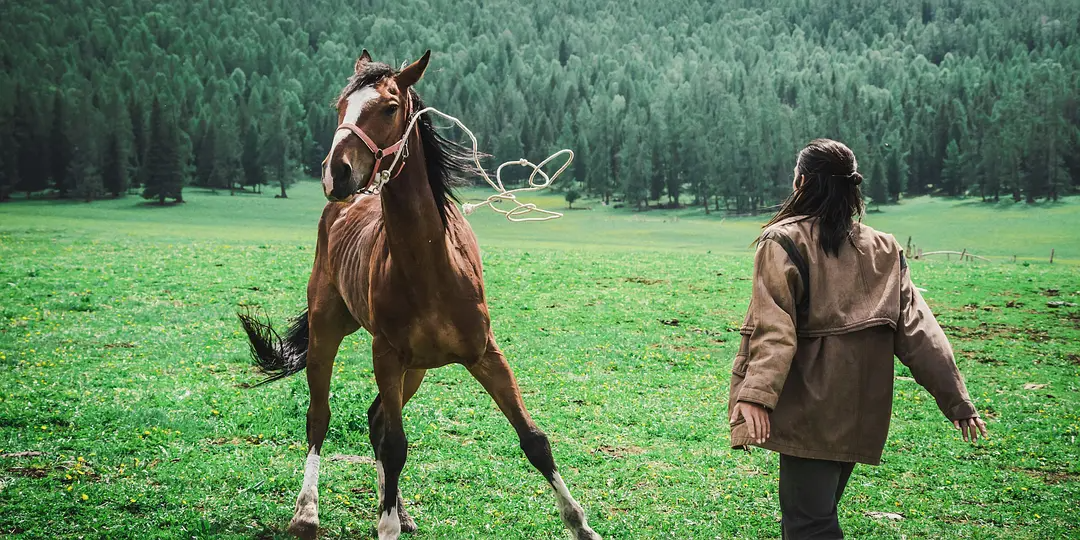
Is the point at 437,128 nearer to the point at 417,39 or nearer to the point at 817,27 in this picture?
the point at 417,39

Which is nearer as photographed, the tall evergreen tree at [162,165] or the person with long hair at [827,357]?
the person with long hair at [827,357]

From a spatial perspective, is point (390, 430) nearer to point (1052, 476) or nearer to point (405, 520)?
point (405, 520)

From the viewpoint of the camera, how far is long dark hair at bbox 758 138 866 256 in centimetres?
364

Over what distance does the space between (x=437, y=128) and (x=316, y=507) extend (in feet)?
9.37

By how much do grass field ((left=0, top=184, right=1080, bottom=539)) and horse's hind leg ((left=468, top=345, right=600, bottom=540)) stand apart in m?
0.37

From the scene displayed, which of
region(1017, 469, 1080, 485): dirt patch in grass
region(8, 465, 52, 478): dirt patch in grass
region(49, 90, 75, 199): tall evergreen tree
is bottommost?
region(1017, 469, 1080, 485): dirt patch in grass

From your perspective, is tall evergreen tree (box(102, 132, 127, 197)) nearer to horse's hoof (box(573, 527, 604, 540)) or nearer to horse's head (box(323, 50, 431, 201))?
horse's head (box(323, 50, 431, 201))

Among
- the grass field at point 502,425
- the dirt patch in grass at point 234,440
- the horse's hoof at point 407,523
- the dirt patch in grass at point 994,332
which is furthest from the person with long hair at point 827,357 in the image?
the dirt patch in grass at point 994,332

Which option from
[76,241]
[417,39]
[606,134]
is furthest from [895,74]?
[76,241]

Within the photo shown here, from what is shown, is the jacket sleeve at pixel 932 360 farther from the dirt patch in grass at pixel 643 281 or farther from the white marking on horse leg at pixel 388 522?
the dirt patch in grass at pixel 643 281

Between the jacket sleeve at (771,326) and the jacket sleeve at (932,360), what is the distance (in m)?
0.54

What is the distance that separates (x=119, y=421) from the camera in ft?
24.9

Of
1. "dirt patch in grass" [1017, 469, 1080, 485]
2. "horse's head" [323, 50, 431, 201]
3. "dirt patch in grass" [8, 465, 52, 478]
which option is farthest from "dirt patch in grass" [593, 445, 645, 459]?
"dirt patch in grass" [8, 465, 52, 478]

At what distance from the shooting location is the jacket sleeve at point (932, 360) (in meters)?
3.53
